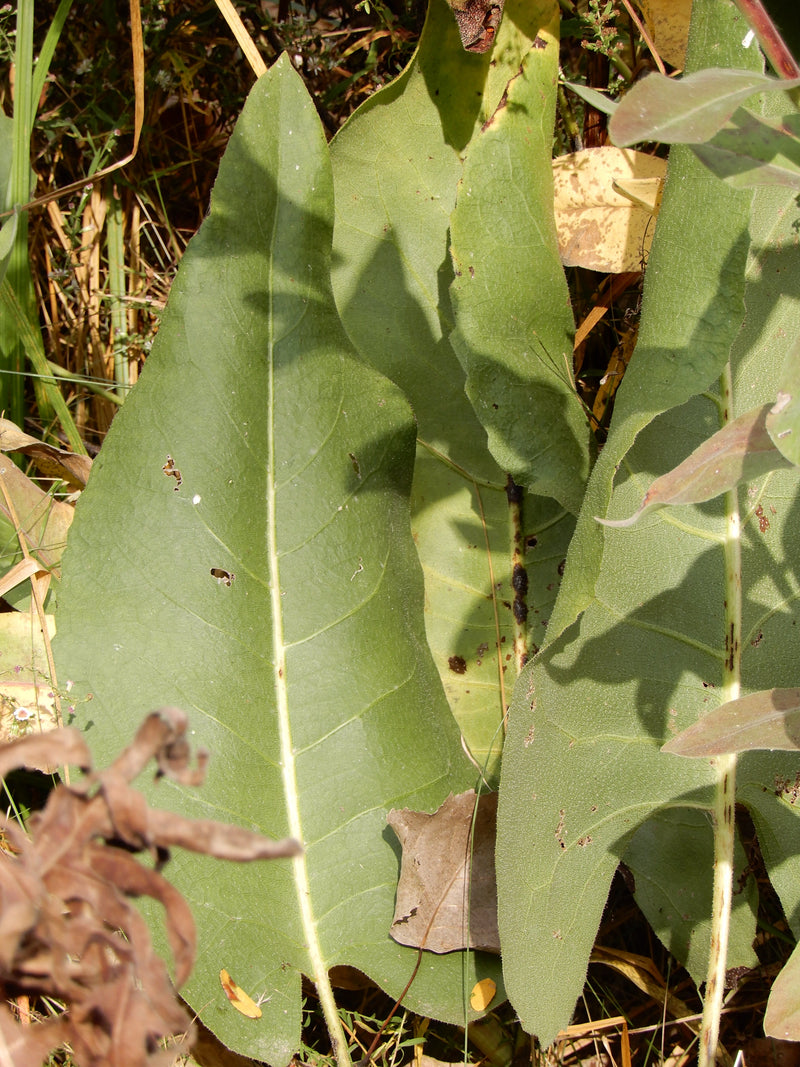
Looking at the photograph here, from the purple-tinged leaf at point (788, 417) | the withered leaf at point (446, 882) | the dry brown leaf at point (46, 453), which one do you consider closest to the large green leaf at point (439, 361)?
the withered leaf at point (446, 882)

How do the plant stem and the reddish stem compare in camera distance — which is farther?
the plant stem

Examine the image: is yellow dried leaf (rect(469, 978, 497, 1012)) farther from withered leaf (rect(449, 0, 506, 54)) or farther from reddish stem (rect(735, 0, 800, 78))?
withered leaf (rect(449, 0, 506, 54))

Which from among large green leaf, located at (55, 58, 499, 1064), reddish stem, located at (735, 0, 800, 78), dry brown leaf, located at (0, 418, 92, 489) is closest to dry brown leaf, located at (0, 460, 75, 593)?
dry brown leaf, located at (0, 418, 92, 489)

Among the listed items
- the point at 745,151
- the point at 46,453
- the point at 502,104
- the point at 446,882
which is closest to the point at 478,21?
the point at 502,104

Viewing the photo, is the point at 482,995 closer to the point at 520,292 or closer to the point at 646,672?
the point at 646,672

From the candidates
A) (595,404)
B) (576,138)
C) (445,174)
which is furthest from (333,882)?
(576,138)
